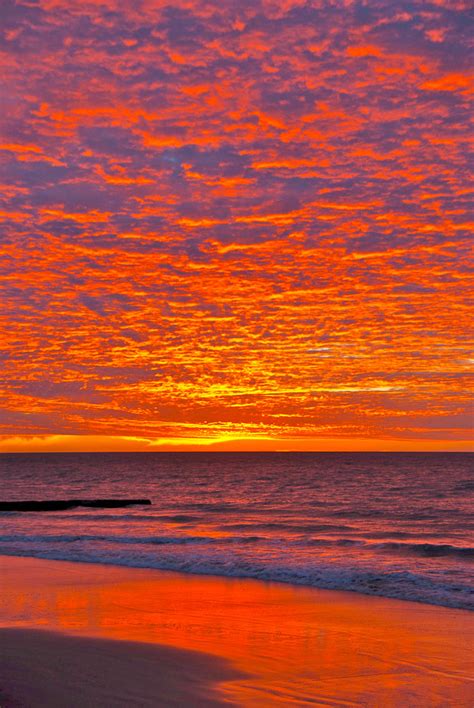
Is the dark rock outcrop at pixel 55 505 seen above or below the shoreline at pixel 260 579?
below

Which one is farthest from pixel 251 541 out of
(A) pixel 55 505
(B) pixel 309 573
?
(A) pixel 55 505

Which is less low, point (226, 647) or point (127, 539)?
point (226, 647)

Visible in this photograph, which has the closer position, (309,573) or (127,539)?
(309,573)

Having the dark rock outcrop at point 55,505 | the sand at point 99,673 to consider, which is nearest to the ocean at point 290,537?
the dark rock outcrop at point 55,505

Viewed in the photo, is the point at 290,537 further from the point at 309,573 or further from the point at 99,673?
the point at 99,673

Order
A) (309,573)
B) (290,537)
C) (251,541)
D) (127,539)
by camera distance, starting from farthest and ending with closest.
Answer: (290,537)
(127,539)
(251,541)
(309,573)

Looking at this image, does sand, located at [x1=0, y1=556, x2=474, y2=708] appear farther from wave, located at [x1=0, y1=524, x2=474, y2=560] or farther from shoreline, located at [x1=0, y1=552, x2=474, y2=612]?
wave, located at [x1=0, y1=524, x2=474, y2=560]

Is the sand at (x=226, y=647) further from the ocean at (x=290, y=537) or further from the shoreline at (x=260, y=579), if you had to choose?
the ocean at (x=290, y=537)

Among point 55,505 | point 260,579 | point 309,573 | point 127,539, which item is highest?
point 309,573

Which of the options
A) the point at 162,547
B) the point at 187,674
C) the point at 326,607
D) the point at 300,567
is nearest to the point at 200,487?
the point at 162,547

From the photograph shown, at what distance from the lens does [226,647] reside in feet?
45.2

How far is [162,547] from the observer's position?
31.4 meters

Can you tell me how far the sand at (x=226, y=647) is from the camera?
1074 cm

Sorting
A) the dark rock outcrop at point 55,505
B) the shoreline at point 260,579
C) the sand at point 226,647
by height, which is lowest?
the dark rock outcrop at point 55,505
